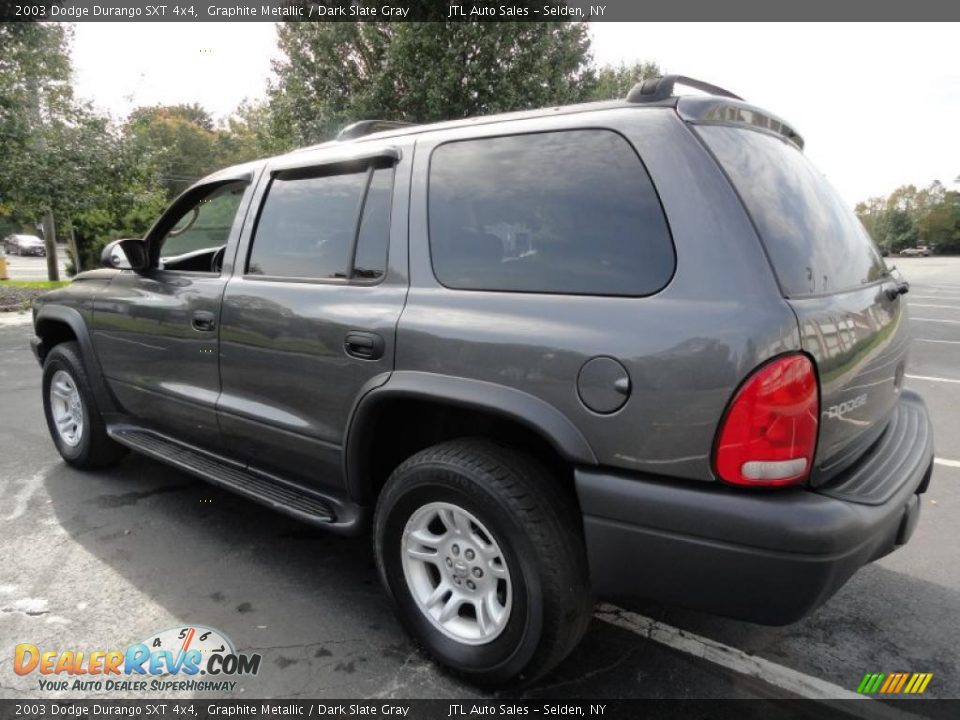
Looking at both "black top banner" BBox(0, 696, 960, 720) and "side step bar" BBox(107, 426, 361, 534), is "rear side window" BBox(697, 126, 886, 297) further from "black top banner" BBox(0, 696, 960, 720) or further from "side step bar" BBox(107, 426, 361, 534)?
"side step bar" BBox(107, 426, 361, 534)

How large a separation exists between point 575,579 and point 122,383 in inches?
114

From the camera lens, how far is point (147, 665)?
93.1 inches

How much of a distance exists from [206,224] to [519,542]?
266cm

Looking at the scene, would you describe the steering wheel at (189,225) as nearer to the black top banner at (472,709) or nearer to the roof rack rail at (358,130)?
the roof rack rail at (358,130)

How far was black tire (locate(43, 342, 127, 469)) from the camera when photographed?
3.97 meters

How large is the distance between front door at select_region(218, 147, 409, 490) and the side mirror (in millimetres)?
858

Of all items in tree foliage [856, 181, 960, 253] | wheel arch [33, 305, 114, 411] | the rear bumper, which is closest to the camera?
the rear bumper

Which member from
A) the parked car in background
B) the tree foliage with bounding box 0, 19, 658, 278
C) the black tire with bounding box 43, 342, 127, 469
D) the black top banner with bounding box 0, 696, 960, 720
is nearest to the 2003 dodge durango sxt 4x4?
the black top banner with bounding box 0, 696, 960, 720

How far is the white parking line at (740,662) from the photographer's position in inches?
86.2

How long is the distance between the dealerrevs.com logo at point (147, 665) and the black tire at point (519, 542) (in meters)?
0.78

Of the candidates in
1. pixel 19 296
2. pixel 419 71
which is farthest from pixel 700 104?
pixel 19 296

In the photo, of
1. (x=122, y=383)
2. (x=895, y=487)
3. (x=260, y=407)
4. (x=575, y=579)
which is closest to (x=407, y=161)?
(x=260, y=407)

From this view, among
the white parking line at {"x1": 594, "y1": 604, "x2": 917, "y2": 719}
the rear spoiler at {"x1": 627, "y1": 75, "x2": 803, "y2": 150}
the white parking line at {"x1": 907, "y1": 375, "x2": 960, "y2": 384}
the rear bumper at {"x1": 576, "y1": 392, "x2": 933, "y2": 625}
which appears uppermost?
the rear spoiler at {"x1": 627, "y1": 75, "x2": 803, "y2": 150}

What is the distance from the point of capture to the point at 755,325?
173 cm
